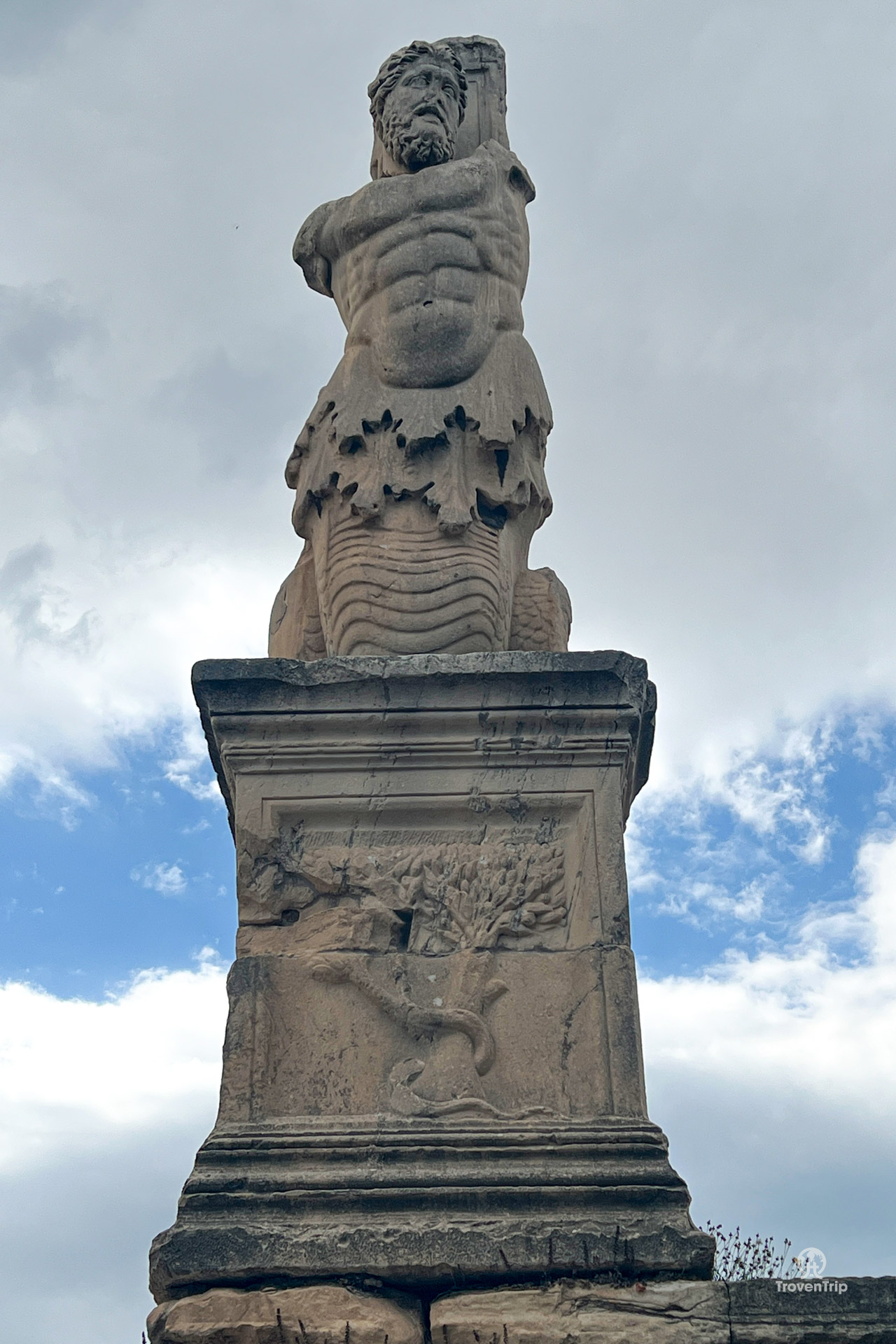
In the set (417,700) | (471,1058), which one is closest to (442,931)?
(471,1058)

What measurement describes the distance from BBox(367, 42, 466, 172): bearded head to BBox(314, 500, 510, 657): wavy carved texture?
1737mm

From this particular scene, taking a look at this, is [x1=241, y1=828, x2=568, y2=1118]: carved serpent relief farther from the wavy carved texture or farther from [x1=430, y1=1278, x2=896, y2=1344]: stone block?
the wavy carved texture

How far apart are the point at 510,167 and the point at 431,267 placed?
0.76 metres

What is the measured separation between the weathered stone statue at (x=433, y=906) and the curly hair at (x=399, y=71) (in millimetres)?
695

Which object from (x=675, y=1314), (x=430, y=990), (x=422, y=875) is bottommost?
(x=675, y=1314)

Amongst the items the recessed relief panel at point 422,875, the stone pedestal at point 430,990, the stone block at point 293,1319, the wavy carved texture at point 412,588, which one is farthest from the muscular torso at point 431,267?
the stone block at point 293,1319

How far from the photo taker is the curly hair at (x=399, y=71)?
6.49m

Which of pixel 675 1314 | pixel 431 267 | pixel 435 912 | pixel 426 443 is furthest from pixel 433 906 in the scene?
pixel 431 267

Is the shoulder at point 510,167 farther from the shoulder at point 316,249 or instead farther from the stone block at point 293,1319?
the stone block at point 293,1319

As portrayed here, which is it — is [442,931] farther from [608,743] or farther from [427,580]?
[427,580]

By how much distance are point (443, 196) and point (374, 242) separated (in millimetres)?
320

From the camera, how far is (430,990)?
14.4ft

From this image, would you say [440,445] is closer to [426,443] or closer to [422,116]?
[426,443]

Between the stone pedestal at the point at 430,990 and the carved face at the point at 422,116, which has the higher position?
the carved face at the point at 422,116
